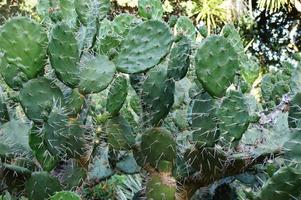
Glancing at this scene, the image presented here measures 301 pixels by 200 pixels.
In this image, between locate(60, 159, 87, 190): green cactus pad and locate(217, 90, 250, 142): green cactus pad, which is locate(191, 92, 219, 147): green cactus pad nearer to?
locate(217, 90, 250, 142): green cactus pad

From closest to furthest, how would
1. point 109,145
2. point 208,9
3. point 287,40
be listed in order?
point 109,145, point 208,9, point 287,40

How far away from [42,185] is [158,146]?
1.42 ft

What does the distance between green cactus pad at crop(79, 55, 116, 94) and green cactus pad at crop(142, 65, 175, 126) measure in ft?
0.48

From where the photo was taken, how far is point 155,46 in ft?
7.75

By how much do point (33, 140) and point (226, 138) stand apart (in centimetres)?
69

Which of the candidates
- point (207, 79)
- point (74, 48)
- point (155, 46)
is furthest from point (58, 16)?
point (207, 79)

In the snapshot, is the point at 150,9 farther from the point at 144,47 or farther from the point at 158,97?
the point at 158,97

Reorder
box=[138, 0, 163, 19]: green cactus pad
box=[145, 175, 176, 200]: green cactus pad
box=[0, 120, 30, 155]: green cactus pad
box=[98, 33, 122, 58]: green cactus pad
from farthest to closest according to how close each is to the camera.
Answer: box=[138, 0, 163, 19]: green cactus pad
box=[98, 33, 122, 58]: green cactus pad
box=[0, 120, 30, 155]: green cactus pad
box=[145, 175, 176, 200]: green cactus pad

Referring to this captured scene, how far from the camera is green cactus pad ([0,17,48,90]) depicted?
231 centimetres

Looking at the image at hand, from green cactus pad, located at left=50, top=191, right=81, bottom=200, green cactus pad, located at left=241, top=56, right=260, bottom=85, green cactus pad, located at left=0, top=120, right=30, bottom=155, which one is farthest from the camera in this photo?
green cactus pad, located at left=241, top=56, right=260, bottom=85

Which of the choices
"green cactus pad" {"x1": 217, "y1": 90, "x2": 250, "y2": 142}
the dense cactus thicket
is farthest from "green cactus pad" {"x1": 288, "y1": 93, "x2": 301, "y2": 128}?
"green cactus pad" {"x1": 217, "y1": 90, "x2": 250, "y2": 142}

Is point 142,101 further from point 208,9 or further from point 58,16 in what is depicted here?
point 208,9

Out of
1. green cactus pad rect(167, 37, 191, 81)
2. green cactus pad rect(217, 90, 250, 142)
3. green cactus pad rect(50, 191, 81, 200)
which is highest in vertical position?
green cactus pad rect(167, 37, 191, 81)

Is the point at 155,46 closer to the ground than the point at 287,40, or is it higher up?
higher up
